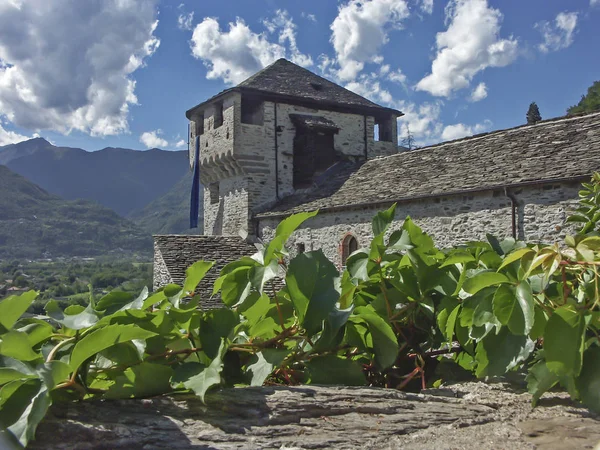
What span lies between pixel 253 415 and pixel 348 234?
1529cm

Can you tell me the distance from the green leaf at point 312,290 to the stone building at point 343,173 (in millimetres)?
11095

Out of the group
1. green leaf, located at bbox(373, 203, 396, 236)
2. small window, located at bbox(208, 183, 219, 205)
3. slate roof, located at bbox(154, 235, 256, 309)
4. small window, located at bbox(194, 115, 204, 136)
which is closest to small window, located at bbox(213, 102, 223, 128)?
small window, located at bbox(194, 115, 204, 136)

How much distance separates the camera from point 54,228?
424ft

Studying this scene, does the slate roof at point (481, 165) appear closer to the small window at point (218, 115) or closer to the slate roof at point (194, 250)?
the slate roof at point (194, 250)

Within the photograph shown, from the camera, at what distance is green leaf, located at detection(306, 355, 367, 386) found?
1263mm

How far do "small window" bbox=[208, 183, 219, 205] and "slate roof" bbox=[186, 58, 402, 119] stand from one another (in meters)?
3.61

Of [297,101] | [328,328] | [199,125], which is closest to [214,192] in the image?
[199,125]

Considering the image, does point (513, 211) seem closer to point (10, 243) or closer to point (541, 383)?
point (541, 383)

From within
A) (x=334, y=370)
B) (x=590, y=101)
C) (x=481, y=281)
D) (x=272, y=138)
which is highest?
(x=590, y=101)

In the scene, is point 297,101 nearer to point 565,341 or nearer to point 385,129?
point 385,129

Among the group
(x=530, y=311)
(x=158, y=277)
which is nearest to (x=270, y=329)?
(x=530, y=311)

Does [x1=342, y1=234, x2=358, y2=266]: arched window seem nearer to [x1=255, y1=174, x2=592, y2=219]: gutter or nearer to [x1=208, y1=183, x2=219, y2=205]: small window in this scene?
[x1=255, y1=174, x2=592, y2=219]: gutter

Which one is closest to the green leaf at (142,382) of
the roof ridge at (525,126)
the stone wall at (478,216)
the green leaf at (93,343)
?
the green leaf at (93,343)

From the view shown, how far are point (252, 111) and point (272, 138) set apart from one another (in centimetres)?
149
